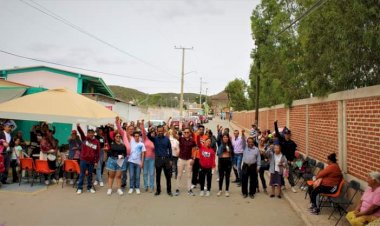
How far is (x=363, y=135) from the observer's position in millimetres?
7715

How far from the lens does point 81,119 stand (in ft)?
33.2

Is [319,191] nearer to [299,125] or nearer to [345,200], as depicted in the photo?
[345,200]

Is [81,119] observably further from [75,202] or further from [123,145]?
[75,202]

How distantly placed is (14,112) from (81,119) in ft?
6.72

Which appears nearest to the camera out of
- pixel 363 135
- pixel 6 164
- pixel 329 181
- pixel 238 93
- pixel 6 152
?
pixel 363 135

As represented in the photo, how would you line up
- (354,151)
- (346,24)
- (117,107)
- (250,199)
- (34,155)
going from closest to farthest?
(346,24), (354,151), (250,199), (34,155), (117,107)

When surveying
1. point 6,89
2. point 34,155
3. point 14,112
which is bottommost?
point 34,155

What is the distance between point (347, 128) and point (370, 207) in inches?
127

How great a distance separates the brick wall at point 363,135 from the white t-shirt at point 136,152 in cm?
560

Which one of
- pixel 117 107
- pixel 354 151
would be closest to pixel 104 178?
pixel 354 151

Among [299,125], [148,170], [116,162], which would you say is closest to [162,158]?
[148,170]

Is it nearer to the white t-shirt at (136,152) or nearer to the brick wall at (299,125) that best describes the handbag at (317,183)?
the white t-shirt at (136,152)

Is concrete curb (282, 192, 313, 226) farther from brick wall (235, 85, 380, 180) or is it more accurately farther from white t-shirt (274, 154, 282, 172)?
brick wall (235, 85, 380, 180)

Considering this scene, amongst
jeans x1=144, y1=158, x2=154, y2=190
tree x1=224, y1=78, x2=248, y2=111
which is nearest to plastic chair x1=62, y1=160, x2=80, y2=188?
jeans x1=144, y1=158, x2=154, y2=190
